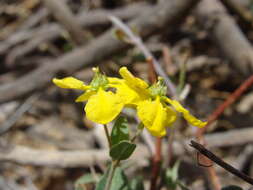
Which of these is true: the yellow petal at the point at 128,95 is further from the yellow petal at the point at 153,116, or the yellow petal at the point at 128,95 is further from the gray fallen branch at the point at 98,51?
the gray fallen branch at the point at 98,51

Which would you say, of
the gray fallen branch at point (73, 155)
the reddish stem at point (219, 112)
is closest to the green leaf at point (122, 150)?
the reddish stem at point (219, 112)

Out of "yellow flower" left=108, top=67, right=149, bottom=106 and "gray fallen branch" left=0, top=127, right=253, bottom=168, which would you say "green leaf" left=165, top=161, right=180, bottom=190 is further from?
"yellow flower" left=108, top=67, right=149, bottom=106

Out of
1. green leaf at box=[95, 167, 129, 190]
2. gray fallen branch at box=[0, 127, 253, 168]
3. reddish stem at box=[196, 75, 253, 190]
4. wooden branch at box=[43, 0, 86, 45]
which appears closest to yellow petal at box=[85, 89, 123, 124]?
green leaf at box=[95, 167, 129, 190]

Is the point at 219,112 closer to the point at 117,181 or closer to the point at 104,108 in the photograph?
the point at 117,181

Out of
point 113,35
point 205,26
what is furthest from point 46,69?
point 205,26

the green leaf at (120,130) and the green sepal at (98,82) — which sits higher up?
the green sepal at (98,82)

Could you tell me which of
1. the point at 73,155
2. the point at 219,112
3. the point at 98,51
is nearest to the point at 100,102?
the point at 219,112

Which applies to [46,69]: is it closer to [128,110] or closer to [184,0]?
[128,110]
